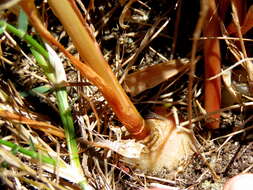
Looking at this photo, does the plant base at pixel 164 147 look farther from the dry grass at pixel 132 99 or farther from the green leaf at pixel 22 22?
the green leaf at pixel 22 22

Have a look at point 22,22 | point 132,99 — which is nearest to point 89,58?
point 22,22

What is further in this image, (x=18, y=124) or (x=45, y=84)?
(x=45, y=84)

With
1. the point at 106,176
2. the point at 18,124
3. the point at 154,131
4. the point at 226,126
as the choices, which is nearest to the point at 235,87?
the point at 226,126

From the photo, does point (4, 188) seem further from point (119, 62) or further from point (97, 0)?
point (97, 0)

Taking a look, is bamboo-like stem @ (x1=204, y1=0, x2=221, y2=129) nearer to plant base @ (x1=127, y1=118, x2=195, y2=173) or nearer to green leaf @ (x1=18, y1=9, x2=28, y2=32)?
plant base @ (x1=127, y1=118, x2=195, y2=173)

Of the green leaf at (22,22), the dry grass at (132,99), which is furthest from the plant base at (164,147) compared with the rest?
the green leaf at (22,22)
